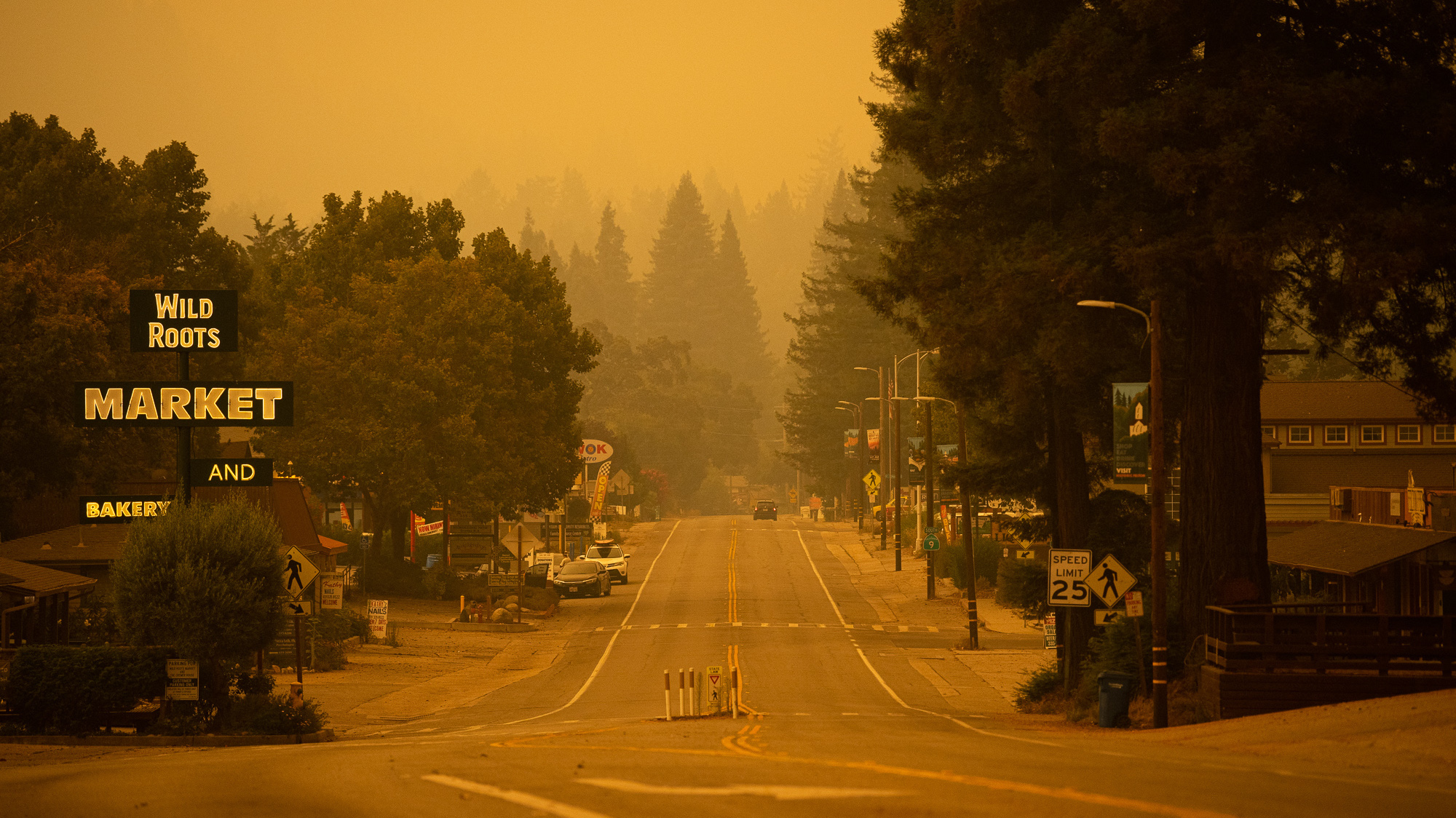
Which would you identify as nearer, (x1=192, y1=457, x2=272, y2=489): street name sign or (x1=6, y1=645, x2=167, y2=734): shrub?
(x1=6, y1=645, x2=167, y2=734): shrub

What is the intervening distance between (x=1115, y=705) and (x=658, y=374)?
468 feet

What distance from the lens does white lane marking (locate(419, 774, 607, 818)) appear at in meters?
12.1

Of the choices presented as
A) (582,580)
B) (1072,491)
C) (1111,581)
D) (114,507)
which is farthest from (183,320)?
(582,580)

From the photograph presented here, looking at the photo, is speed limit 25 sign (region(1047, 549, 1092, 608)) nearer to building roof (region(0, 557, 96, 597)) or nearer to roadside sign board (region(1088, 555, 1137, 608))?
roadside sign board (region(1088, 555, 1137, 608))

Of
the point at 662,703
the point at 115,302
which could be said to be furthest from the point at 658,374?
the point at 662,703

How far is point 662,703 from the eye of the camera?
31.6m

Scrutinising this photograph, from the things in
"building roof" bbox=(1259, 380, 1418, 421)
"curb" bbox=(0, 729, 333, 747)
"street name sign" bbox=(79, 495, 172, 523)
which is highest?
"building roof" bbox=(1259, 380, 1418, 421)

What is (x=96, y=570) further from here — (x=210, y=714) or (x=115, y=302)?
(x=210, y=714)

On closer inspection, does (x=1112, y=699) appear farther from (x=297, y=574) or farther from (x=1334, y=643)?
(x=297, y=574)

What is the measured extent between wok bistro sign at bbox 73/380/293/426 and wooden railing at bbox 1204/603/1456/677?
20.1m

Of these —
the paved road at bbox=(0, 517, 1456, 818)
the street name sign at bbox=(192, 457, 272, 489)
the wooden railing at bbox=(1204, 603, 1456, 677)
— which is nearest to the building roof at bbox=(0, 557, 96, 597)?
the street name sign at bbox=(192, 457, 272, 489)

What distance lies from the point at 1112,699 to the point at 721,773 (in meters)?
12.3

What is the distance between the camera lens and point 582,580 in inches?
2361

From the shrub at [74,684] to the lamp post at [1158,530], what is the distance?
17.5m
